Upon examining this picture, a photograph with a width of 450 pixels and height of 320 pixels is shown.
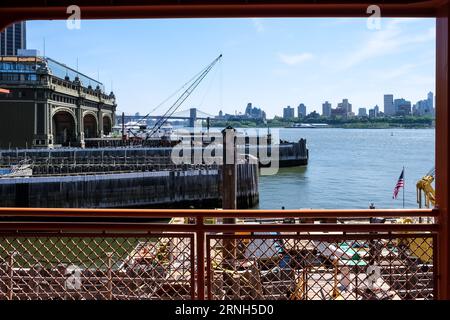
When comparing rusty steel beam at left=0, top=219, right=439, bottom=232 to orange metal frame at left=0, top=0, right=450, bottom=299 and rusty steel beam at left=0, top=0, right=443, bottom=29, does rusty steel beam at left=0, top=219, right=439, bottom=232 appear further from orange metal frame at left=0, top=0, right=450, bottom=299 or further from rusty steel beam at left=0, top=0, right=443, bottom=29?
rusty steel beam at left=0, top=0, right=443, bottom=29

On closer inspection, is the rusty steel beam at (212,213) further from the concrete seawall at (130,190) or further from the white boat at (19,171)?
the white boat at (19,171)

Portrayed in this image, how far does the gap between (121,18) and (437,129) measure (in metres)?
2.65

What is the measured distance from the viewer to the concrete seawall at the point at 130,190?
74.2 feet

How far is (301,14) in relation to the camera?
358cm

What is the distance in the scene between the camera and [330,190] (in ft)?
105

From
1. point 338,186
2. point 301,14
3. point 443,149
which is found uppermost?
point 301,14

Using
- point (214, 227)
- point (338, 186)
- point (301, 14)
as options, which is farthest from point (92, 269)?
point (338, 186)

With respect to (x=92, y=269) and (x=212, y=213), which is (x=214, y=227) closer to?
(x=212, y=213)

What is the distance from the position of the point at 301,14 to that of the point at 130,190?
21693 millimetres

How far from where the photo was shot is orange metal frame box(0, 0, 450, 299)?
10.7 ft

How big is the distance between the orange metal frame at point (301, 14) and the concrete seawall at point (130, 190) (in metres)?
20.6

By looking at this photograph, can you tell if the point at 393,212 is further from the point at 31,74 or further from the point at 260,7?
the point at 31,74

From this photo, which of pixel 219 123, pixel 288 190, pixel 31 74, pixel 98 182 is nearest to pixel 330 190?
pixel 288 190
